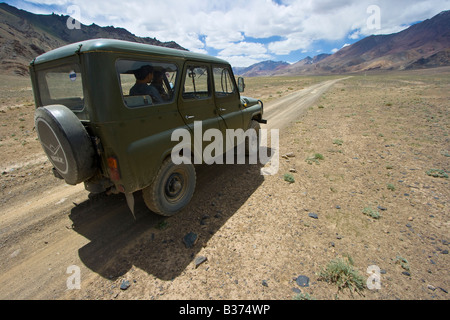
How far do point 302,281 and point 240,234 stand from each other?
1081 mm

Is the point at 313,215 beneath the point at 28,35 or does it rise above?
beneath

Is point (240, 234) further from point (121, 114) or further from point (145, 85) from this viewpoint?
point (145, 85)

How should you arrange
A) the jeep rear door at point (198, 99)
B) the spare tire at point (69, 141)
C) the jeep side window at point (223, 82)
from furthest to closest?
the jeep side window at point (223, 82) < the jeep rear door at point (198, 99) < the spare tire at point (69, 141)

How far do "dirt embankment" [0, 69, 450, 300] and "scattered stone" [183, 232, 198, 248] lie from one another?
73mm

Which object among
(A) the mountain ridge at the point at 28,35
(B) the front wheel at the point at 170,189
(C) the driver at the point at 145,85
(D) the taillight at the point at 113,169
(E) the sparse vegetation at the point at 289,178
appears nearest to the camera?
(D) the taillight at the point at 113,169

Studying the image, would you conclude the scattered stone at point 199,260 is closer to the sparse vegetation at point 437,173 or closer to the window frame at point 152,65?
the window frame at point 152,65

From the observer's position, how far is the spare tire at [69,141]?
2600 mm

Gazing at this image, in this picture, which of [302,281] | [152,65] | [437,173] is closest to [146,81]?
[152,65]

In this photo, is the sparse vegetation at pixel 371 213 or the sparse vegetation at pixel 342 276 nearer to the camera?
the sparse vegetation at pixel 342 276

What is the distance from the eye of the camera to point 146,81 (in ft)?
10.7

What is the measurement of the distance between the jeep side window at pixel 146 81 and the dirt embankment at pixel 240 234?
2.00 m

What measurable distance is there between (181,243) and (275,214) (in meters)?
1.70

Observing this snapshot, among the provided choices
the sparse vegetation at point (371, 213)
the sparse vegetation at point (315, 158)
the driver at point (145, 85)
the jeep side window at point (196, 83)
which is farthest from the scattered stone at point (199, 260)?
the sparse vegetation at point (315, 158)
